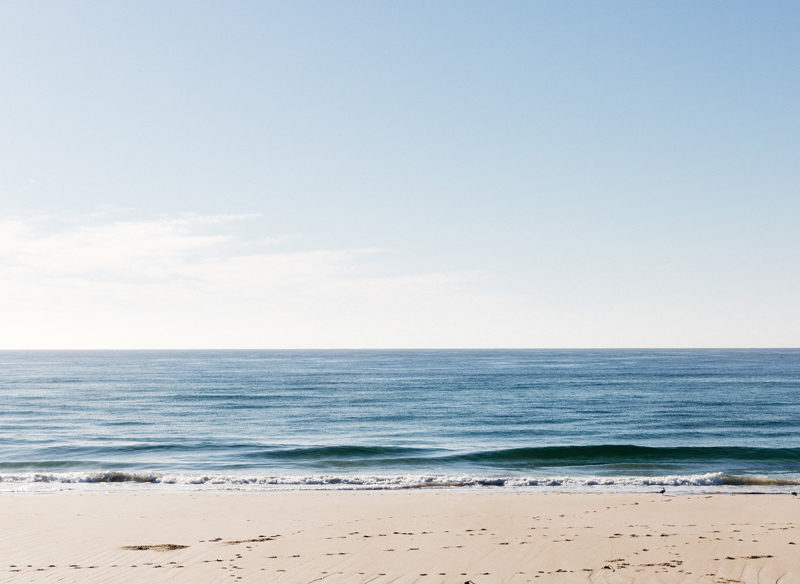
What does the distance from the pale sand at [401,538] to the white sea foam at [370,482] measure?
2.52 meters

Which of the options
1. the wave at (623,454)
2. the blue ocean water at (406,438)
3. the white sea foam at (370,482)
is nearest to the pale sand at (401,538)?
the white sea foam at (370,482)

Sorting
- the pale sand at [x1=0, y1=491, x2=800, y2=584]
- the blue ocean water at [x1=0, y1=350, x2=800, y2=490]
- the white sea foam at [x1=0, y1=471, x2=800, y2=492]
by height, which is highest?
the pale sand at [x1=0, y1=491, x2=800, y2=584]

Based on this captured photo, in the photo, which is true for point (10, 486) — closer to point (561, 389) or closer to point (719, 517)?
point (719, 517)

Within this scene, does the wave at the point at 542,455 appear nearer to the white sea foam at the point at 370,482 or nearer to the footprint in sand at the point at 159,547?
the white sea foam at the point at 370,482

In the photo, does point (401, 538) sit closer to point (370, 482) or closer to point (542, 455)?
point (370, 482)

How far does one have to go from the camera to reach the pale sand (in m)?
12.1

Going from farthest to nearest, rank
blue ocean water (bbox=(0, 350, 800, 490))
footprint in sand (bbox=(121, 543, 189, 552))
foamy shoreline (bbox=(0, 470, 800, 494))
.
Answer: blue ocean water (bbox=(0, 350, 800, 490)) → foamy shoreline (bbox=(0, 470, 800, 494)) → footprint in sand (bbox=(121, 543, 189, 552))

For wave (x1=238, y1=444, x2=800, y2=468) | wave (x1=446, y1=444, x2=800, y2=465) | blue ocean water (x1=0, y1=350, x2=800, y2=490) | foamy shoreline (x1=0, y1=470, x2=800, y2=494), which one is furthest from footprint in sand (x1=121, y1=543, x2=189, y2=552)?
wave (x1=446, y1=444, x2=800, y2=465)

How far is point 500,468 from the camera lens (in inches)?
1110

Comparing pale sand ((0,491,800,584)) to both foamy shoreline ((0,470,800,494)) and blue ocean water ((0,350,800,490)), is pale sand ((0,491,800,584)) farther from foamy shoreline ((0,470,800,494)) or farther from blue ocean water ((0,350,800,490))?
blue ocean water ((0,350,800,490))

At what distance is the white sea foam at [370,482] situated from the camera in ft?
76.0

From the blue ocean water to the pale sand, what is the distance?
4.31m

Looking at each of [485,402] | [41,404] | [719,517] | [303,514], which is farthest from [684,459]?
[41,404]

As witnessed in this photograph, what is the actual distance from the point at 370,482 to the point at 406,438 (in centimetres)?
1329
